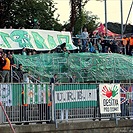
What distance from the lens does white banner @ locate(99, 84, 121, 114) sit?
52.5 ft

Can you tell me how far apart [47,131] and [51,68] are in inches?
315

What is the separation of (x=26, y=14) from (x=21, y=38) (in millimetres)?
16540

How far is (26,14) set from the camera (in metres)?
39.5

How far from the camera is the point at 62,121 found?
15336 millimetres

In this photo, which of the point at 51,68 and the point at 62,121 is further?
the point at 51,68

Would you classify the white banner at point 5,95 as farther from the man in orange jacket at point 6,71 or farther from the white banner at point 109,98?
the man in orange jacket at point 6,71

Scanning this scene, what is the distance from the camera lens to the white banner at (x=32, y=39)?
74.7ft

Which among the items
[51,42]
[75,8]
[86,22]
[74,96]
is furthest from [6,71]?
[86,22]

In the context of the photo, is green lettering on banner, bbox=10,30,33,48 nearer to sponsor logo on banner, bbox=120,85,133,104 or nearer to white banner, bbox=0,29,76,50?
white banner, bbox=0,29,76,50

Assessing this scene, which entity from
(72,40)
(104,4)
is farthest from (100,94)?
(104,4)

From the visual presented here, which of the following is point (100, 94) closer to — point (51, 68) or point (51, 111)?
point (51, 111)

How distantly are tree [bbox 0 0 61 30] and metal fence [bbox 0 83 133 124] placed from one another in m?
22.7

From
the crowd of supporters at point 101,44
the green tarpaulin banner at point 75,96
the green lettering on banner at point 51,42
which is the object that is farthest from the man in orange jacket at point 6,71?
the crowd of supporters at point 101,44

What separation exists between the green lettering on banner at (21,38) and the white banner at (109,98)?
777 cm
